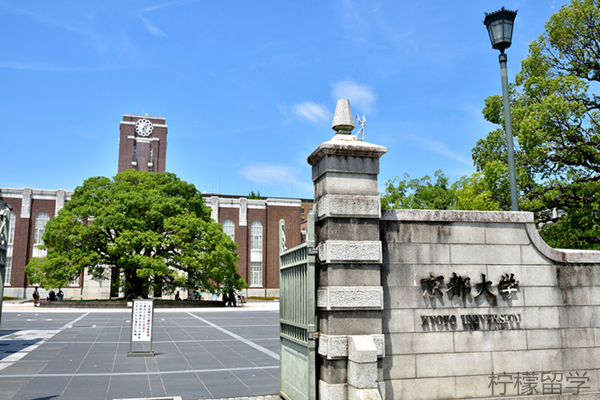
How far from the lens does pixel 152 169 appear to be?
66250 mm

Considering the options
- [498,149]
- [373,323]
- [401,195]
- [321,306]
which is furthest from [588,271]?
[401,195]

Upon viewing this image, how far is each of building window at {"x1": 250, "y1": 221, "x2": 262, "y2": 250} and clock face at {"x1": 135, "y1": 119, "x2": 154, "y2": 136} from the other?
21848 mm

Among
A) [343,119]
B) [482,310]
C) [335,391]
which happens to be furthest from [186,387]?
[343,119]

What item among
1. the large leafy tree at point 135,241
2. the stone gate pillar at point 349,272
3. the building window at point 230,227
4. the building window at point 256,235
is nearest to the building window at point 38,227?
the large leafy tree at point 135,241

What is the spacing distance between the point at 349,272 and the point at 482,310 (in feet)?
6.69

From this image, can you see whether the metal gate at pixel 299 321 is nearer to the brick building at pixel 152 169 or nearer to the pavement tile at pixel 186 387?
the pavement tile at pixel 186 387

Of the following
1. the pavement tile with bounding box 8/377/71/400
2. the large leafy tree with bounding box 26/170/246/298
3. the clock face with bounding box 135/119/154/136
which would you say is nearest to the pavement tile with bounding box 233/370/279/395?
the pavement tile with bounding box 8/377/71/400

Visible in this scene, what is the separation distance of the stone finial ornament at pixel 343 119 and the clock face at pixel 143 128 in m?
64.1

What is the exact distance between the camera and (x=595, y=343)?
6.80 m

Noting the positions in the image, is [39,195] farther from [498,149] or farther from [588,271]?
[588,271]

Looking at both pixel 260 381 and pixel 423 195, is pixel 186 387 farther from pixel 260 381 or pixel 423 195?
pixel 423 195

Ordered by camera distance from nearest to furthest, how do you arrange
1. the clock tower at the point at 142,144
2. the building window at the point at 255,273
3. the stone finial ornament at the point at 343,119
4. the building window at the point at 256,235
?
the stone finial ornament at the point at 343,119
the building window at the point at 255,273
the building window at the point at 256,235
the clock tower at the point at 142,144

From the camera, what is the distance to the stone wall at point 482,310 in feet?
20.6

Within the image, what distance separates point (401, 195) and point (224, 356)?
4016 centimetres
